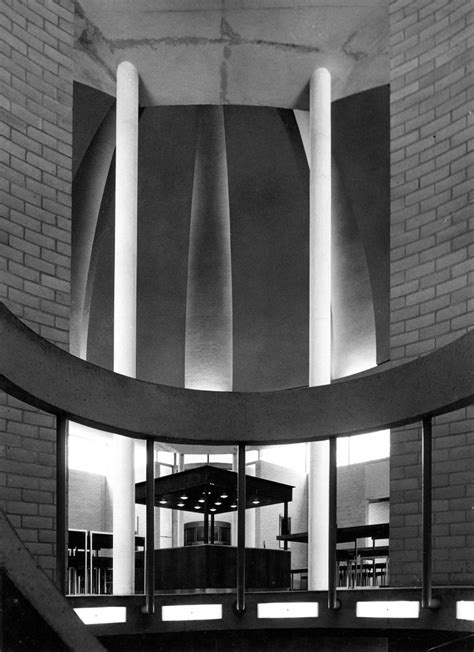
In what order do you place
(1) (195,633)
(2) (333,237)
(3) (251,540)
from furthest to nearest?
(3) (251,540)
(2) (333,237)
(1) (195,633)

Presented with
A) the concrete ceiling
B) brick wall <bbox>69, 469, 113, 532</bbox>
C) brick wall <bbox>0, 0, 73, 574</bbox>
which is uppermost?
the concrete ceiling

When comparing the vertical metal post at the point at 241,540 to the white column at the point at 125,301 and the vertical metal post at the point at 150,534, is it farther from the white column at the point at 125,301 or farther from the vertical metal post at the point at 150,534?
the white column at the point at 125,301

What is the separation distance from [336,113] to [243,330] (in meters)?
4.38

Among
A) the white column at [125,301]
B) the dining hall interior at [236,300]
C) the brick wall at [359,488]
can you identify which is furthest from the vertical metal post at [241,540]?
the brick wall at [359,488]

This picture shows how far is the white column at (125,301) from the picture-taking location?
6.21 m

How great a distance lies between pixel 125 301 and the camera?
6676mm

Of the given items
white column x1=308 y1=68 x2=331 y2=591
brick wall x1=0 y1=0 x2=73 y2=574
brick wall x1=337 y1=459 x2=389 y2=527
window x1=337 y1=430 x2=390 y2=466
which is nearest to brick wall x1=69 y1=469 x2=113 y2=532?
brick wall x1=337 y1=459 x2=389 y2=527

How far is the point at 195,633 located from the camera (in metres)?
3.55

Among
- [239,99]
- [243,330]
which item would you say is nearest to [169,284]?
[243,330]

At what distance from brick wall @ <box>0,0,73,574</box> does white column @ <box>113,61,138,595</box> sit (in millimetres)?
1951

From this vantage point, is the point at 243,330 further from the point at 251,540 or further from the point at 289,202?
the point at 251,540

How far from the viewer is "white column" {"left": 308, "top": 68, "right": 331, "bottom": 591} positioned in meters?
6.49

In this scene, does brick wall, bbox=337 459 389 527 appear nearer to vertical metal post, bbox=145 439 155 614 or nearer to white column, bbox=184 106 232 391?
white column, bbox=184 106 232 391

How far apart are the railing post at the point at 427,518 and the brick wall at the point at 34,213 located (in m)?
2.05
